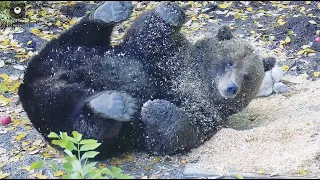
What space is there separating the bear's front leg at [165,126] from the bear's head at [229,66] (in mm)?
510

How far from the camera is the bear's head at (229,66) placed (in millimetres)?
4641

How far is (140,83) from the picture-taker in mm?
4512

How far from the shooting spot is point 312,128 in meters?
4.73

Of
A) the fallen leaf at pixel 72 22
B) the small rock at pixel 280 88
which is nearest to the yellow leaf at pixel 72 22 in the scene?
the fallen leaf at pixel 72 22

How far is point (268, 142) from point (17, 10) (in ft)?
17.1

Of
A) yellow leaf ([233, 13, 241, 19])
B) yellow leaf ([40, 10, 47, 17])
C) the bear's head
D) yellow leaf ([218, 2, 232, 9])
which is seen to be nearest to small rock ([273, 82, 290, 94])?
the bear's head

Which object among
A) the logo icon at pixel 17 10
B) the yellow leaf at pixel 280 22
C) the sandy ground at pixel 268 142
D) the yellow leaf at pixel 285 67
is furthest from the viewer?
the logo icon at pixel 17 10

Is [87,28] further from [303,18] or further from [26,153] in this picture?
[303,18]

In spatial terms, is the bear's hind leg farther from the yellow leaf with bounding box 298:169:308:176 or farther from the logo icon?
the logo icon

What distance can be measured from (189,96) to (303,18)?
4065mm

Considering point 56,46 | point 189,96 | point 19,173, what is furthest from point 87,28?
point 19,173

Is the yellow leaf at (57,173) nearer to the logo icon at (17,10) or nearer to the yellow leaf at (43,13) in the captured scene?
the logo icon at (17,10)

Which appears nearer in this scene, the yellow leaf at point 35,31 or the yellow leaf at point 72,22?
the yellow leaf at point 35,31

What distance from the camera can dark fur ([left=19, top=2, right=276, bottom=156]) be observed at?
13.7ft
